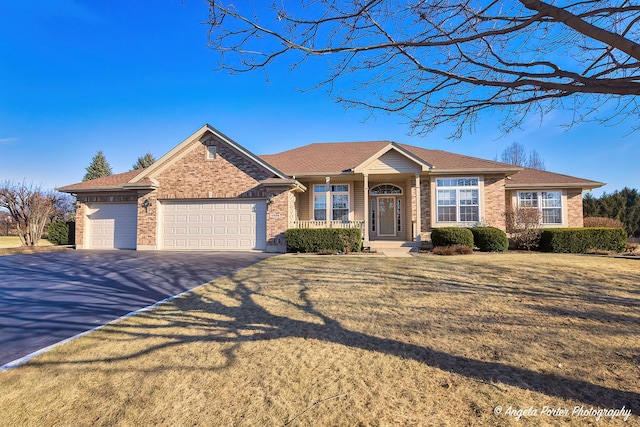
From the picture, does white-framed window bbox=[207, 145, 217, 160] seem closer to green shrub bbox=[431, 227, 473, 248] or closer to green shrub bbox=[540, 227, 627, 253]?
green shrub bbox=[431, 227, 473, 248]

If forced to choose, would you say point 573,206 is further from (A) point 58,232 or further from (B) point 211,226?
(A) point 58,232

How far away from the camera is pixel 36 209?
18266 millimetres

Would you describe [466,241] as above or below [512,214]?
below

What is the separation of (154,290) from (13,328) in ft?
7.74

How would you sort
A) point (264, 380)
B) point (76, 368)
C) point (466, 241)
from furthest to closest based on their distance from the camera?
point (466, 241) < point (76, 368) < point (264, 380)

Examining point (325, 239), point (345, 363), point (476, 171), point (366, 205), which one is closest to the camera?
point (345, 363)

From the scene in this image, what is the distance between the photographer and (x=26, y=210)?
1816 centimetres

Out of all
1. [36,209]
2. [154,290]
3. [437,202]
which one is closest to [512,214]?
[437,202]

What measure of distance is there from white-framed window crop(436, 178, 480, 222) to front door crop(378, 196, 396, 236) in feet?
8.21

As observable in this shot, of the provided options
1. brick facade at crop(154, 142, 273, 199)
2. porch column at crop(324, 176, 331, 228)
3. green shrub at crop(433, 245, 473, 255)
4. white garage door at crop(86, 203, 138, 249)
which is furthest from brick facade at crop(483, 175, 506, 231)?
white garage door at crop(86, 203, 138, 249)

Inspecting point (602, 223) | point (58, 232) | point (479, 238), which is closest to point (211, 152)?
point (58, 232)

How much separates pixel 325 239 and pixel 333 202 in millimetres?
3371

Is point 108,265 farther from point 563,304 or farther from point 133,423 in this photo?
point 563,304

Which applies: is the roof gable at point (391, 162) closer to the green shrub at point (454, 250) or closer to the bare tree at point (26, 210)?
the green shrub at point (454, 250)
